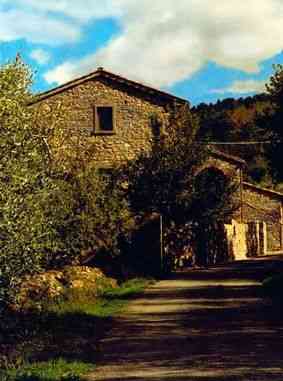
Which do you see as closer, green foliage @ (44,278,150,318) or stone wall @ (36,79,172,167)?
green foliage @ (44,278,150,318)

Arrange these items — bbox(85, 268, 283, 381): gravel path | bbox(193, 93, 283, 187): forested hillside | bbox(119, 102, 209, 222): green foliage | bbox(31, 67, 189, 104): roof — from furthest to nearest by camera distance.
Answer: bbox(193, 93, 283, 187): forested hillside → bbox(31, 67, 189, 104): roof → bbox(119, 102, 209, 222): green foliage → bbox(85, 268, 283, 381): gravel path

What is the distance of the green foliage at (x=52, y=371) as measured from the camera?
11188 millimetres

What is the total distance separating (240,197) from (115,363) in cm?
3183

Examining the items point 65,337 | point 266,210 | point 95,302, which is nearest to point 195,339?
point 65,337

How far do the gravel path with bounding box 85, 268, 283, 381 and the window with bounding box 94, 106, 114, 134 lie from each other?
53.0 ft

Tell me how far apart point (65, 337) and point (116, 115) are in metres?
23.7

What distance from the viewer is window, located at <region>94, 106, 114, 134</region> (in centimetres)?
3847

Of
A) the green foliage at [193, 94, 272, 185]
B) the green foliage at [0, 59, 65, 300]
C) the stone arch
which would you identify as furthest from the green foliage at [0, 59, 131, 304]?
the green foliage at [193, 94, 272, 185]

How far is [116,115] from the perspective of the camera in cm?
3841

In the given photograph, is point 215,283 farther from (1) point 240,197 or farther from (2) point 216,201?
(1) point 240,197

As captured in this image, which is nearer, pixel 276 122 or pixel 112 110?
pixel 276 122

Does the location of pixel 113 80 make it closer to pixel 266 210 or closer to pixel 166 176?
pixel 166 176

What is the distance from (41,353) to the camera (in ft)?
45.9

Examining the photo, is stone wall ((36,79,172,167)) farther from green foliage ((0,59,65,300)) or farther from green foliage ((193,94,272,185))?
green foliage ((0,59,65,300))
